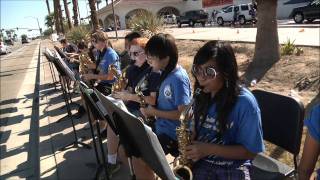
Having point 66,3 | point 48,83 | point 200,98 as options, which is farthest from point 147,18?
point 66,3

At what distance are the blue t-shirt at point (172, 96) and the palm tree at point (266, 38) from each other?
5.54 metres

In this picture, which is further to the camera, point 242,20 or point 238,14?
point 238,14

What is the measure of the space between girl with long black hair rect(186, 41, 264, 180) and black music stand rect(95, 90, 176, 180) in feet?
1.40

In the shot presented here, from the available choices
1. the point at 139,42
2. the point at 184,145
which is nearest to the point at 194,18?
the point at 139,42

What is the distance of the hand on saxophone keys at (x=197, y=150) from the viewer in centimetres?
252

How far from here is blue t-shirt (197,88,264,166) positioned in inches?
97.7

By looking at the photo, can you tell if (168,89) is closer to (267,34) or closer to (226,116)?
(226,116)

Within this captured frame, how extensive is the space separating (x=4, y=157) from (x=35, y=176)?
120cm

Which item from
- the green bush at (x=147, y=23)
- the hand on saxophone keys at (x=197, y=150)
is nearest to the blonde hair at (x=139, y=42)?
the hand on saxophone keys at (x=197, y=150)

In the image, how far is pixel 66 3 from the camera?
108ft

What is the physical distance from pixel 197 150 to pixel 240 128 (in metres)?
0.32

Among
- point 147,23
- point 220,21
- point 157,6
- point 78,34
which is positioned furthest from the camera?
point 157,6

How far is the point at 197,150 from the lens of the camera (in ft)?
8.25

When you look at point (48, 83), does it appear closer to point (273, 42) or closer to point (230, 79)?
point (273, 42)
